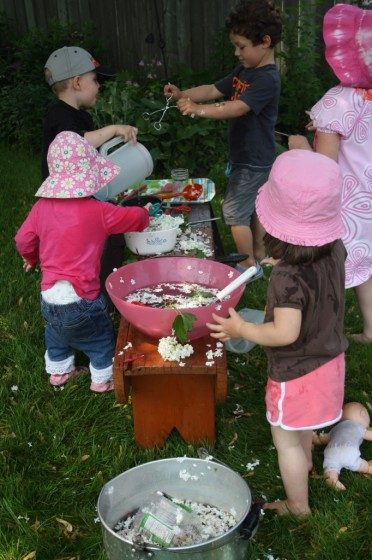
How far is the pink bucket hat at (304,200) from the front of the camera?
5.82ft

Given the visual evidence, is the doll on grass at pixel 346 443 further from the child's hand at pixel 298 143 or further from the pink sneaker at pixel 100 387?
the child's hand at pixel 298 143

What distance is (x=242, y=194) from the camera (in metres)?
3.96

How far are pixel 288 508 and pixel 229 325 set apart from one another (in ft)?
2.34

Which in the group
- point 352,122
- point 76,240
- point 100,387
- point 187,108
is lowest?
point 100,387

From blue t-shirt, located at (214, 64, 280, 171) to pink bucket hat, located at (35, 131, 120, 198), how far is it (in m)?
1.37

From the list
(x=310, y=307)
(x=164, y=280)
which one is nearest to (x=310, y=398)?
(x=310, y=307)

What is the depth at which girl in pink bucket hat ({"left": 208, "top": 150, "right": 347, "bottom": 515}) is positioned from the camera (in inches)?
70.9

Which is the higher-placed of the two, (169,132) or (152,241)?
(152,241)

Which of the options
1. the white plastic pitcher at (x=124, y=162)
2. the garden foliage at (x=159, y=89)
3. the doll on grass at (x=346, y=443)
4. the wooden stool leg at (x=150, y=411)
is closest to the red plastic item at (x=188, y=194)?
the white plastic pitcher at (x=124, y=162)

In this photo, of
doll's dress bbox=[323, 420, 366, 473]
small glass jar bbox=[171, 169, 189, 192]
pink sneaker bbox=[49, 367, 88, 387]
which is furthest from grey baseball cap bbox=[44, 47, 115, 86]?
doll's dress bbox=[323, 420, 366, 473]

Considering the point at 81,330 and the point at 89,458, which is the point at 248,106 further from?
the point at 89,458

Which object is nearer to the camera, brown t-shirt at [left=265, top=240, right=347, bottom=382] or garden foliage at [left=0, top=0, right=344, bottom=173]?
brown t-shirt at [left=265, top=240, right=347, bottom=382]

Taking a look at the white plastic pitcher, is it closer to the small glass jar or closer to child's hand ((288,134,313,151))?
the small glass jar

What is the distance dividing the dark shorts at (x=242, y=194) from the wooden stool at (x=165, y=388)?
168cm
